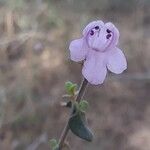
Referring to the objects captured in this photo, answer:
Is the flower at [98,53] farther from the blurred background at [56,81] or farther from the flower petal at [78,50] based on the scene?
the blurred background at [56,81]

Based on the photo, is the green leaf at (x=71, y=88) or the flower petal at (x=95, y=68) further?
the green leaf at (x=71, y=88)

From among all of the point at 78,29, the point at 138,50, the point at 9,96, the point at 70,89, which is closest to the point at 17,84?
the point at 9,96

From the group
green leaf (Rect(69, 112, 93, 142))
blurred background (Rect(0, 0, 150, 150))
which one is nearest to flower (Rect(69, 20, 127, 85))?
green leaf (Rect(69, 112, 93, 142))

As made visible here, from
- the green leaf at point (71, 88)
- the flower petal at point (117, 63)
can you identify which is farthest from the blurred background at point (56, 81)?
the flower petal at point (117, 63)

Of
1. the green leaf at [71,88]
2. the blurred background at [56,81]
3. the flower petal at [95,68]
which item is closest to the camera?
the flower petal at [95,68]

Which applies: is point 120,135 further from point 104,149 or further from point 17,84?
point 17,84

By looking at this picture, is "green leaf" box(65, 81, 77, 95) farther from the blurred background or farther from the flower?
the blurred background
